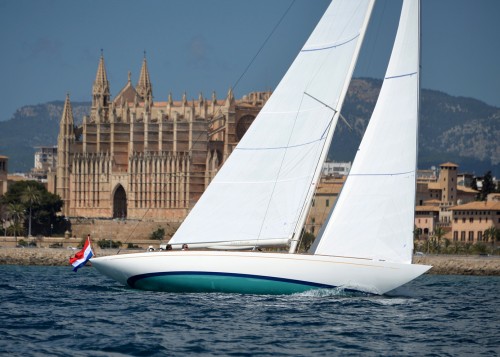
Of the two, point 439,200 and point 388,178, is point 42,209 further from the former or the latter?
point 388,178

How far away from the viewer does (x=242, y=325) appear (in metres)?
30.0

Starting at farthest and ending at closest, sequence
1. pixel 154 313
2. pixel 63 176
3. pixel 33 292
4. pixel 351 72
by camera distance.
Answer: pixel 63 176 < pixel 33 292 < pixel 351 72 < pixel 154 313

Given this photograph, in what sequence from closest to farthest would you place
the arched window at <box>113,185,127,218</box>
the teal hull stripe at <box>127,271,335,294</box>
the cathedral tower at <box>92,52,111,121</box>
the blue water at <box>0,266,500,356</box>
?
the blue water at <box>0,266,500,356</box>
the teal hull stripe at <box>127,271,335,294</box>
the arched window at <box>113,185,127,218</box>
the cathedral tower at <box>92,52,111,121</box>

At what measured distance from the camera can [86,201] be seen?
135 metres

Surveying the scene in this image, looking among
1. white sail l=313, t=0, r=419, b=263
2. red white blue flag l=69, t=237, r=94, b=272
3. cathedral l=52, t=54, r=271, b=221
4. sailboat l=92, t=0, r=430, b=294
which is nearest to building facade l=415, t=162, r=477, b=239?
cathedral l=52, t=54, r=271, b=221

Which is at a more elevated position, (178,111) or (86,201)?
(178,111)

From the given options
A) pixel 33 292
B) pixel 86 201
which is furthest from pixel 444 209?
pixel 33 292

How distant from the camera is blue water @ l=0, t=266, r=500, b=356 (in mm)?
27156

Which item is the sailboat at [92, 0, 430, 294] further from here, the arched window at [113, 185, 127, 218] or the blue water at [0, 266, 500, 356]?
the arched window at [113, 185, 127, 218]

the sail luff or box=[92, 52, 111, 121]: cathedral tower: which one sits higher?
box=[92, 52, 111, 121]: cathedral tower

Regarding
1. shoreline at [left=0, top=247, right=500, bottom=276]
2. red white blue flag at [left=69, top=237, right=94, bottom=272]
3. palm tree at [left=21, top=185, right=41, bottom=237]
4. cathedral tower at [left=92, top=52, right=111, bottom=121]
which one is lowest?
shoreline at [left=0, top=247, right=500, bottom=276]

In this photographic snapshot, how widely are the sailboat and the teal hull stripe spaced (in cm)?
3

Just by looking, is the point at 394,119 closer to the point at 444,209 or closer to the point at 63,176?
the point at 444,209

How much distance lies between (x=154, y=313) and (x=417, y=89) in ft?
29.5
